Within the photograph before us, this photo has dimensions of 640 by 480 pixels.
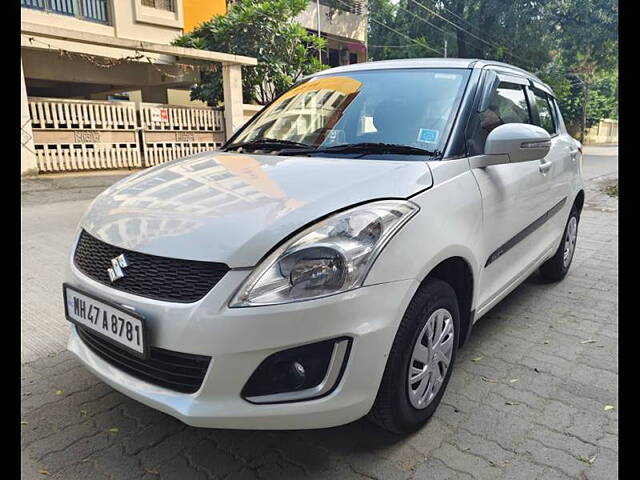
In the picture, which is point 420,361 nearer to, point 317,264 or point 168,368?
point 317,264

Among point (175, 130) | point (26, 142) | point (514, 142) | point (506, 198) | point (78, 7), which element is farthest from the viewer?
point (78, 7)

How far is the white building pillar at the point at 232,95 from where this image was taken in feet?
38.8

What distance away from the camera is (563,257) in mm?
4113

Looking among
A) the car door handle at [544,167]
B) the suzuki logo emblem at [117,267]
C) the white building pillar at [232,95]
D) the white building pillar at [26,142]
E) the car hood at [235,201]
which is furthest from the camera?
the white building pillar at [232,95]

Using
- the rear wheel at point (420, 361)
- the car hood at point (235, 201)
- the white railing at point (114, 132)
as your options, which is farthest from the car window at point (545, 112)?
the white railing at point (114, 132)

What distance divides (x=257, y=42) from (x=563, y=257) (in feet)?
34.4

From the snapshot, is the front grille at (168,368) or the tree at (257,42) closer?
the front grille at (168,368)

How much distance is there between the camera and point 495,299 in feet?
9.07

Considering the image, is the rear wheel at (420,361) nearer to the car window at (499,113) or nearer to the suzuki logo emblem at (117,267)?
the car window at (499,113)

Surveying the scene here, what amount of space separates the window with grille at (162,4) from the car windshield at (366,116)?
39.2ft

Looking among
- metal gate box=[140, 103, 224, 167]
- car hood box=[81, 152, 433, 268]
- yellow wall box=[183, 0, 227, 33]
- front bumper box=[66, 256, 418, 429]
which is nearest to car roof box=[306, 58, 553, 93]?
car hood box=[81, 152, 433, 268]

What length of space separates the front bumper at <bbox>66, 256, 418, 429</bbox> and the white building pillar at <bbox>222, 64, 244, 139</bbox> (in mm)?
10674

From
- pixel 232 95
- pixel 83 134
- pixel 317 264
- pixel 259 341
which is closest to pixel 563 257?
pixel 317 264
